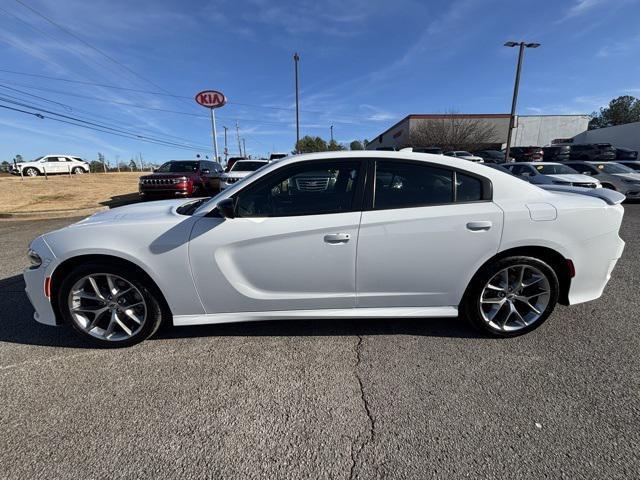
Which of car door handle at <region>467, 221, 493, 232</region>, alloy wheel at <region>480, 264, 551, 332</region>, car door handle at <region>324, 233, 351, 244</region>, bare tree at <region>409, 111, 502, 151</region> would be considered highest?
bare tree at <region>409, 111, 502, 151</region>

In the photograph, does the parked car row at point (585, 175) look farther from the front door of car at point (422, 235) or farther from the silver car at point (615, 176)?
the front door of car at point (422, 235)

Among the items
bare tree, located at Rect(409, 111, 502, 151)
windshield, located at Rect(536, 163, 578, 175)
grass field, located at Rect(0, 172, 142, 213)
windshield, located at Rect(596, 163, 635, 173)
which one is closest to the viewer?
grass field, located at Rect(0, 172, 142, 213)

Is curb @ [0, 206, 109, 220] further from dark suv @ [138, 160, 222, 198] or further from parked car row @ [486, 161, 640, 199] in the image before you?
parked car row @ [486, 161, 640, 199]

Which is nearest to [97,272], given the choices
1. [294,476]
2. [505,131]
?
[294,476]

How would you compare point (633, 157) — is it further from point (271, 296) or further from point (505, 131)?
point (271, 296)

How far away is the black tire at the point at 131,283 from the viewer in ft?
8.33

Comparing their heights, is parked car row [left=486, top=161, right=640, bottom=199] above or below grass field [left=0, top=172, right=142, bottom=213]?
above

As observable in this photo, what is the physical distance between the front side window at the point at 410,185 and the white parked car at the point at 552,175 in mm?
8998

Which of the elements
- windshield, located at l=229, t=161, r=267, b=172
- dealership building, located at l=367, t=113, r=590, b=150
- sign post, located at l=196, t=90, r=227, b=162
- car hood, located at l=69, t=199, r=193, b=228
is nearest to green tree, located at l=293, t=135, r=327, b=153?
dealership building, located at l=367, t=113, r=590, b=150

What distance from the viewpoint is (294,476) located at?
5.23ft

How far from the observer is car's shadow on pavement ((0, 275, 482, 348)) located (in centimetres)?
282

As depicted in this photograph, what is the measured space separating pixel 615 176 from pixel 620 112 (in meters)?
78.6

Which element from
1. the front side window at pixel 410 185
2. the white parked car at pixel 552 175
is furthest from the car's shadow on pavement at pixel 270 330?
the white parked car at pixel 552 175

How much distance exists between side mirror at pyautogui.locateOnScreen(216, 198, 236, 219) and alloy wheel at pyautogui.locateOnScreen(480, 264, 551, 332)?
2154 millimetres
